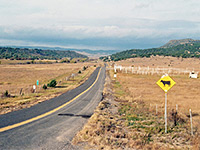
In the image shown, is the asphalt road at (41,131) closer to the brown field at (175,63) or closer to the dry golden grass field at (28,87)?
the dry golden grass field at (28,87)

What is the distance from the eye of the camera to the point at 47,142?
8.25 metres

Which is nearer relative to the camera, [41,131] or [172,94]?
[41,131]

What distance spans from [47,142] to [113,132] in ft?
10.9

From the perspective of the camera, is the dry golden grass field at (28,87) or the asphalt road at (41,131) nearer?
the asphalt road at (41,131)

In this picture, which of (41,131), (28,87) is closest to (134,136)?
(41,131)

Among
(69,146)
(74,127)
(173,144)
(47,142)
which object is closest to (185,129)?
(173,144)

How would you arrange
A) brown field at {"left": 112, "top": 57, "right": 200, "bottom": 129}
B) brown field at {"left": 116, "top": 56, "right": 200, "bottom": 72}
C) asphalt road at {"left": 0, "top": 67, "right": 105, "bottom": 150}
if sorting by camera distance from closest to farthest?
asphalt road at {"left": 0, "top": 67, "right": 105, "bottom": 150}, brown field at {"left": 112, "top": 57, "right": 200, "bottom": 129}, brown field at {"left": 116, "top": 56, "right": 200, "bottom": 72}

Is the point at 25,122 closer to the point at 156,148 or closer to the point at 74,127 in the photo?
the point at 74,127

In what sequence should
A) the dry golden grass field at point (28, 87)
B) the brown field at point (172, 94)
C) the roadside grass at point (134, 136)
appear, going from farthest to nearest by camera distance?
the brown field at point (172, 94)
the dry golden grass field at point (28, 87)
the roadside grass at point (134, 136)

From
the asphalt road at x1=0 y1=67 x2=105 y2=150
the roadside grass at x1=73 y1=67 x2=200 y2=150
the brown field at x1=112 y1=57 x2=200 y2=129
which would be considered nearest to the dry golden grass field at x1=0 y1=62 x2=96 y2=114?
the asphalt road at x1=0 y1=67 x2=105 y2=150

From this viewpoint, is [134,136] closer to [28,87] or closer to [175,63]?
[28,87]

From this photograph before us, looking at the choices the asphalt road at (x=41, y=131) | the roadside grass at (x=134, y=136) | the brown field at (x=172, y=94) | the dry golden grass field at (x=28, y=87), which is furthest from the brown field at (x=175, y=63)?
the asphalt road at (x=41, y=131)

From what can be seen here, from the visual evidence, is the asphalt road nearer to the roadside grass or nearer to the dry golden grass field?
the roadside grass

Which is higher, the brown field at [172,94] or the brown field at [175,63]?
the brown field at [175,63]
